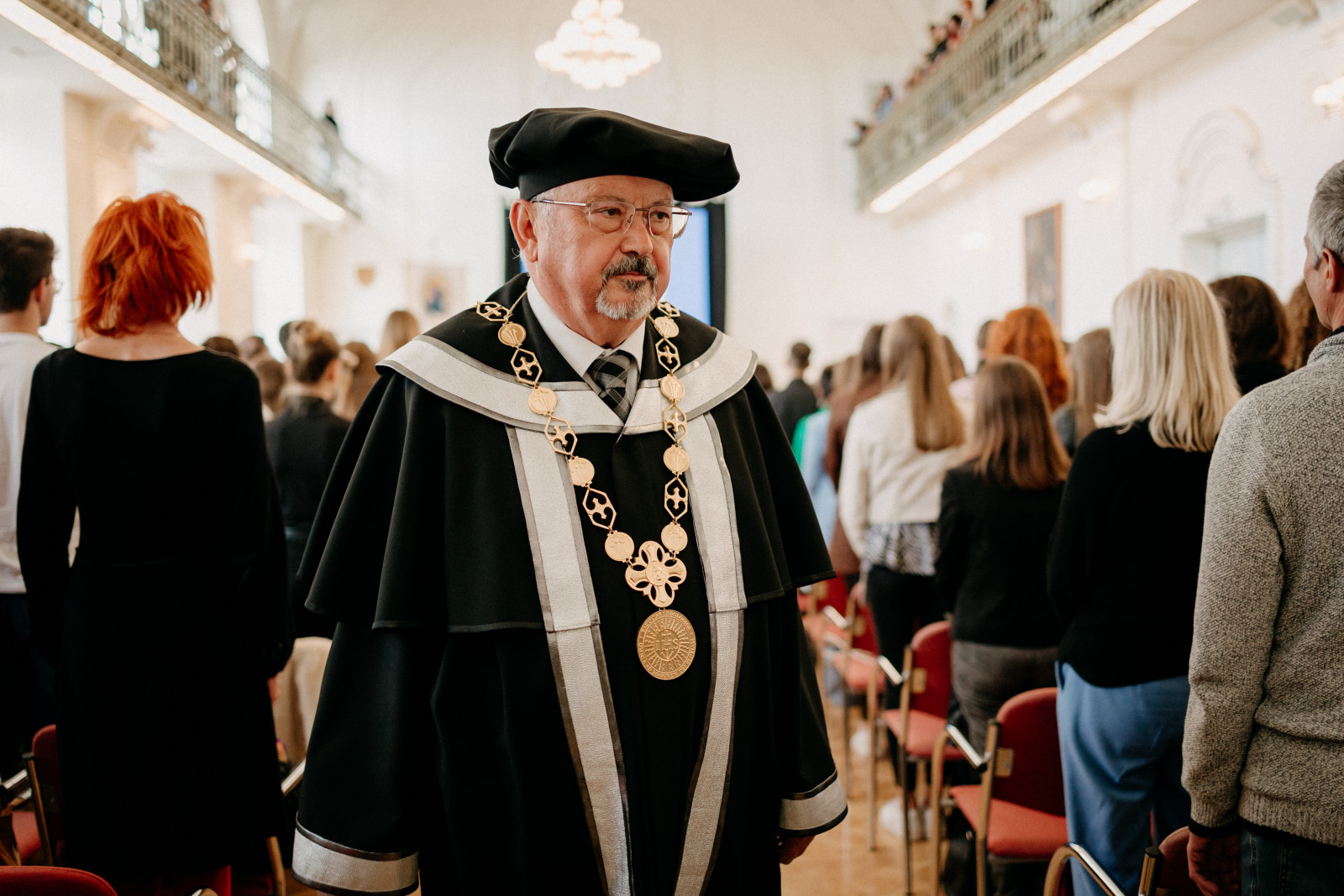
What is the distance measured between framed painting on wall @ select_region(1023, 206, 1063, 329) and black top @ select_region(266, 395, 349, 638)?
909cm

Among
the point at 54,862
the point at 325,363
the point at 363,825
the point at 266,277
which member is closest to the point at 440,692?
the point at 363,825

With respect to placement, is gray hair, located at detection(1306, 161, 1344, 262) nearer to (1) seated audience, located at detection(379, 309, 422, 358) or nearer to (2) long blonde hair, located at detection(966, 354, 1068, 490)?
(2) long blonde hair, located at detection(966, 354, 1068, 490)

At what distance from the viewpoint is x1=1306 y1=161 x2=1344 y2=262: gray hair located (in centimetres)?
159

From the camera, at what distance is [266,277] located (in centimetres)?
1546

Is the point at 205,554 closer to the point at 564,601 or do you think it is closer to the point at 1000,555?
the point at 564,601

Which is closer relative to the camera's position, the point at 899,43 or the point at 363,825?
the point at 363,825

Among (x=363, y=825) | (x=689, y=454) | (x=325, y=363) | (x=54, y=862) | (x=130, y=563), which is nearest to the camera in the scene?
(x=363, y=825)

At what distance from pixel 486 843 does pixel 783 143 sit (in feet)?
51.9

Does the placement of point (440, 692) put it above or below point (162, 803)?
above

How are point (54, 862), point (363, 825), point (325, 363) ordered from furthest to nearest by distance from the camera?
point (325, 363)
point (54, 862)
point (363, 825)

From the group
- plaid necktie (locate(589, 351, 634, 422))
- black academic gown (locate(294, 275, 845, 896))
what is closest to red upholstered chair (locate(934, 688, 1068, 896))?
black academic gown (locate(294, 275, 845, 896))

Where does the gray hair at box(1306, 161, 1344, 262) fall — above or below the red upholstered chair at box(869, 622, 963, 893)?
above

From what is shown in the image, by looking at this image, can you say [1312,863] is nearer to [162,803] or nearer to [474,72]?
[162,803]

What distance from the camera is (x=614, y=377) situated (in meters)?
1.80
